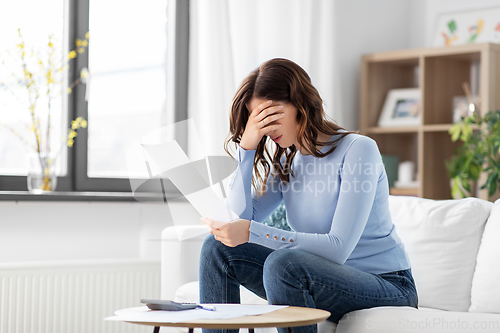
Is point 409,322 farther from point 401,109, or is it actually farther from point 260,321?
point 401,109

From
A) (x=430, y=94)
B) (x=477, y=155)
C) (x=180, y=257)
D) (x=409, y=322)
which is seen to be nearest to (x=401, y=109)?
(x=430, y=94)

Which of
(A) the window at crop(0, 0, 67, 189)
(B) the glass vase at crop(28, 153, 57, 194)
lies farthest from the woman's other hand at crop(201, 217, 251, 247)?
(A) the window at crop(0, 0, 67, 189)

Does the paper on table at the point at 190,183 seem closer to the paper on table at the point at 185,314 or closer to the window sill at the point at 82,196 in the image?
the paper on table at the point at 185,314

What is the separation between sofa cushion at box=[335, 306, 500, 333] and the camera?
1.44m

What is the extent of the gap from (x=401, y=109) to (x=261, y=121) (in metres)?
1.88

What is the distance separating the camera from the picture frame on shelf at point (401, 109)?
10.5 ft

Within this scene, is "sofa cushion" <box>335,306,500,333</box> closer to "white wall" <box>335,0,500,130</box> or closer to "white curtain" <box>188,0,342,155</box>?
"white curtain" <box>188,0,342,155</box>

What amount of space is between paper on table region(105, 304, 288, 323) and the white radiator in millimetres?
1124

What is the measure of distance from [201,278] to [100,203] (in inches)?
46.7

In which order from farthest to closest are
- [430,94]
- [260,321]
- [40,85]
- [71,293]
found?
[430,94]
[40,85]
[71,293]
[260,321]

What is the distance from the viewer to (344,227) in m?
1.44

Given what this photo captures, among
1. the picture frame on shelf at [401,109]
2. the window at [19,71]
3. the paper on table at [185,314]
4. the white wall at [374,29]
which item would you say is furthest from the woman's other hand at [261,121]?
the picture frame on shelf at [401,109]

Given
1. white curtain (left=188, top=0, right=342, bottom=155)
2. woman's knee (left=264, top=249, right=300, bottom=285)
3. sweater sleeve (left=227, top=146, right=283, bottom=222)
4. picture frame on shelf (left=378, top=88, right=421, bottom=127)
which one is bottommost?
woman's knee (left=264, top=249, right=300, bottom=285)

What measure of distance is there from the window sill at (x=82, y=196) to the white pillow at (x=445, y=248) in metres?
0.81
